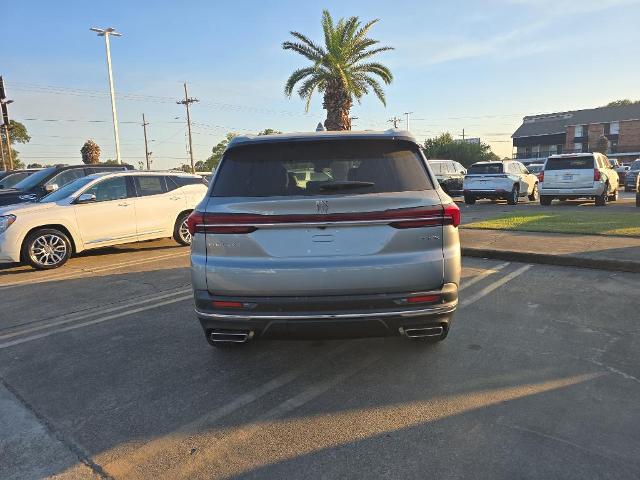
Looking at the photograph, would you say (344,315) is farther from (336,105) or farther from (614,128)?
(614,128)

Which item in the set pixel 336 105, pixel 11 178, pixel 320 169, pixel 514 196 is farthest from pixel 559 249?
pixel 336 105

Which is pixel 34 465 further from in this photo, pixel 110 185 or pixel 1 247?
pixel 110 185

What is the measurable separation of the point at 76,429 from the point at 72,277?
5.40m

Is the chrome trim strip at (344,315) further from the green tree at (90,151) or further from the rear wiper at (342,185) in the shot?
the green tree at (90,151)

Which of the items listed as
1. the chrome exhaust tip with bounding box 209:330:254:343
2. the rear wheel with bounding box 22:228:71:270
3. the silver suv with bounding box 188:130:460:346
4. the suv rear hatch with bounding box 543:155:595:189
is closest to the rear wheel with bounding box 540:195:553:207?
the suv rear hatch with bounding box 543:155:595:189

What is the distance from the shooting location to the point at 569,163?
1625 cm

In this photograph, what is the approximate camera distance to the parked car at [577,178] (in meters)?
15.7

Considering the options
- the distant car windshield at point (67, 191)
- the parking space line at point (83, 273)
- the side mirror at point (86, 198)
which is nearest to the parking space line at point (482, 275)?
the parking space line at point (83, 273)

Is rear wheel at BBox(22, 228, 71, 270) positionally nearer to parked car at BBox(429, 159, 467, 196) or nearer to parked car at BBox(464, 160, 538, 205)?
parked car at BBox(464, 160, 538, 205)

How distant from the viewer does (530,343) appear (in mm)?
4258

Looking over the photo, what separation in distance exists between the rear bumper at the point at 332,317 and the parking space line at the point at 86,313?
2955 mm

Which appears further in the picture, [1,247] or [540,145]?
[540,145]

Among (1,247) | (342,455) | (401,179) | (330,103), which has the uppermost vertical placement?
(330,103)

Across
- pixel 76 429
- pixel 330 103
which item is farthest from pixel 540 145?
pixel 76 429
